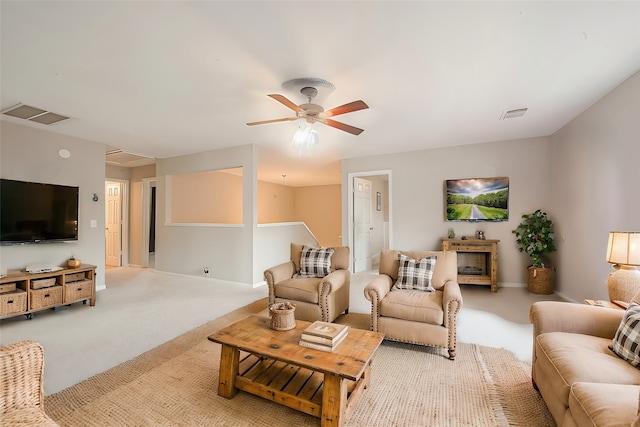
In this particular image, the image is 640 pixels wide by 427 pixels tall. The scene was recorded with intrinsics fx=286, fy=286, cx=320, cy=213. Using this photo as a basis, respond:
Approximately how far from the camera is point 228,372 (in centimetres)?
185

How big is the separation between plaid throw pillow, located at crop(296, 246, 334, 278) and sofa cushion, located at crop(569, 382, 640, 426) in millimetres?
2328

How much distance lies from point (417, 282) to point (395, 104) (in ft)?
6.20

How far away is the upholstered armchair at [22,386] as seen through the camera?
111cm

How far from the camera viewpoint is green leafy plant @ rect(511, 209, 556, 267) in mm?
4250

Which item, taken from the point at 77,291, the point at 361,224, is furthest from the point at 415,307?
the point at 77,291

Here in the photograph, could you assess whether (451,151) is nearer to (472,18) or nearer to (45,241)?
(472,18)

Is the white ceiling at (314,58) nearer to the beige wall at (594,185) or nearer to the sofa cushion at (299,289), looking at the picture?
the beige wall at (594,185)

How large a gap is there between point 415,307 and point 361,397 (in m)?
0.87

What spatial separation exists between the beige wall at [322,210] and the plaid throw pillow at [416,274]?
6.56 meters

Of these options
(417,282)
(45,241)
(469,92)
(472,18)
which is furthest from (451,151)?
(45,241)

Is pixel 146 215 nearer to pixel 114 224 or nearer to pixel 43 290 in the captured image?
pixel 114 224

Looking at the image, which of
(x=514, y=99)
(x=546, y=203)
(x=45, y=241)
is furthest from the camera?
(x=546, y=203)

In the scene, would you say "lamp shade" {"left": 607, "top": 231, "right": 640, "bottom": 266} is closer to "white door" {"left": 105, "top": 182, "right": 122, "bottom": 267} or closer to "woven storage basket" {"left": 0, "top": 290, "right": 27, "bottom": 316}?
"woven storage basket" {"left": 0, "top": 290, "right": 27, "bottom": 316}

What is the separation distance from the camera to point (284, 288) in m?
3.12
